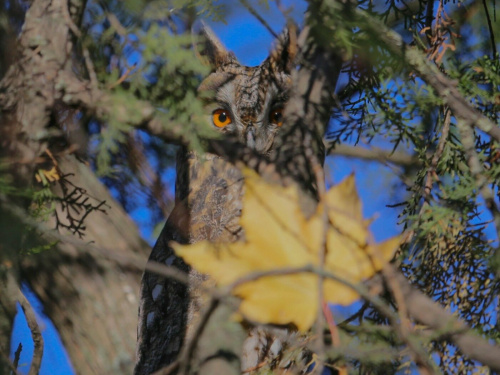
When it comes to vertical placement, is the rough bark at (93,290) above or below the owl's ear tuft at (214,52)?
below

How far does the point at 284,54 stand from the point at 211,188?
547 mm

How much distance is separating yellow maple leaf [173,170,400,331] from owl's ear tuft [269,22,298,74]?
55.5 inches

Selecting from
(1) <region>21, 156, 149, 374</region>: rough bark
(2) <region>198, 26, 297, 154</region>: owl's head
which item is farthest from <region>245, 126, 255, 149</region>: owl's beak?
(1) <region>21, 156, 149, 374</region>: rough bark

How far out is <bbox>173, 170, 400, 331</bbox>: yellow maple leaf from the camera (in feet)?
2.00

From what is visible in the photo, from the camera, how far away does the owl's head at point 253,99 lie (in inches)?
87.7

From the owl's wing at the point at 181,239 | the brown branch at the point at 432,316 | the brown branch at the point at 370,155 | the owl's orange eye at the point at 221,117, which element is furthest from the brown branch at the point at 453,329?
the brown branch at the point at 370,155

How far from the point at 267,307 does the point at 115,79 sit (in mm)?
583

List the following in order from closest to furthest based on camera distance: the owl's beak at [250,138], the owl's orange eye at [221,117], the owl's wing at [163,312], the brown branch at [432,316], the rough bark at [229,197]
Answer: the brown branch at [432,316]
the rough bark at [229,197]
the owl's wing at [163,312]
the owl's beak at [250,138]
the owl's orange eye at [221,117]

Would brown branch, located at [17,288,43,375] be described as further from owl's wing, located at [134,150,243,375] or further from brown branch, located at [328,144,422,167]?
brown branch, located at [328,144,422,167]

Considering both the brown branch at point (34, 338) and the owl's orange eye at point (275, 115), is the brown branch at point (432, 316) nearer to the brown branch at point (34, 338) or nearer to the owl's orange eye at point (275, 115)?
the brown branch at point (34, 338)

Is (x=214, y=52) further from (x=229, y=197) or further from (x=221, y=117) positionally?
(x=229, y=197)

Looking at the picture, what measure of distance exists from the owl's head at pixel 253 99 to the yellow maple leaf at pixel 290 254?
155 cm

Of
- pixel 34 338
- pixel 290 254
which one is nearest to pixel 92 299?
pixel 34 338

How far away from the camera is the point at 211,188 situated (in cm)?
213
